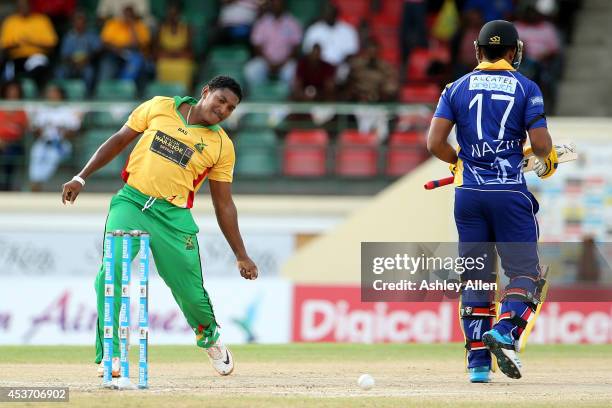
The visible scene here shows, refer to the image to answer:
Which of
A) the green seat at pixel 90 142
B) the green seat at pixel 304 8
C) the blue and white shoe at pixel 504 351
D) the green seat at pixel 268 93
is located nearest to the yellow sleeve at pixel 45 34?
the green seat at pixel 90 142

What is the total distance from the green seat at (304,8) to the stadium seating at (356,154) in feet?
12.4

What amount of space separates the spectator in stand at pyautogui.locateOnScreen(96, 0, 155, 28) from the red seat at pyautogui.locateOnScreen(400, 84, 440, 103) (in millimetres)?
4086

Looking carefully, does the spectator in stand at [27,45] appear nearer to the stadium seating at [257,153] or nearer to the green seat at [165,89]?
the green seat at [165,89]

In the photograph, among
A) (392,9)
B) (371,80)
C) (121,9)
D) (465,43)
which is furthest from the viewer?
(392,9)

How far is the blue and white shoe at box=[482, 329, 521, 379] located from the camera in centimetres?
801

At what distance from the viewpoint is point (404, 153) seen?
17.5 m

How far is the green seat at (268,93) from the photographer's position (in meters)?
18.4

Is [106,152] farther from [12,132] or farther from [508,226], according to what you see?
[12,132]

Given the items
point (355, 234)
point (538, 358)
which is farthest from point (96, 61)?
point (538, 358)

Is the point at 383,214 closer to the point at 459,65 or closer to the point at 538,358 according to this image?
the point at 459,65

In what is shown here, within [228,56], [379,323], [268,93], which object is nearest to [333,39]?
[268,93]

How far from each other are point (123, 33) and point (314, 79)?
9.64ft

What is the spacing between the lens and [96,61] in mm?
18844

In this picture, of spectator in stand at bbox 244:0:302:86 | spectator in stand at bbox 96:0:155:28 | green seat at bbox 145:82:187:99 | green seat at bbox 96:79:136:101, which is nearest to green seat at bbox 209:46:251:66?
spectator in stand at bbox 244:0:302:86
